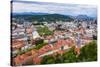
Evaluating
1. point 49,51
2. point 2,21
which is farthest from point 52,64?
point 2,21

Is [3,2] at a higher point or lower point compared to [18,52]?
higher

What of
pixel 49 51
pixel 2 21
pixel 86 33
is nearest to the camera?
pixel 2 21

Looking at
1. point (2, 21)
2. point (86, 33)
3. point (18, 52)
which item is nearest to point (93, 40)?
point (86, 33)

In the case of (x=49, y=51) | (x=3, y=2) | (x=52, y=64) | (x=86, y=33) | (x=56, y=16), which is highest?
(x=3, y=2)

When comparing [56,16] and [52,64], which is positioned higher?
[56,16]

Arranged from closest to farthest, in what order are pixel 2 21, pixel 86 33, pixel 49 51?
1. pixel 2 21
2. pixel 49 51
3. pixel 86 33

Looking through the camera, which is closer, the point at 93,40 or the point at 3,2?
the point at 3,2

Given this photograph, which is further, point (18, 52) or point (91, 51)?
point (91, 51)

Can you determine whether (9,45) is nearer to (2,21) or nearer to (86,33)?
(2,21)

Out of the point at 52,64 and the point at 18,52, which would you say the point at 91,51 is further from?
the point at 18,52
